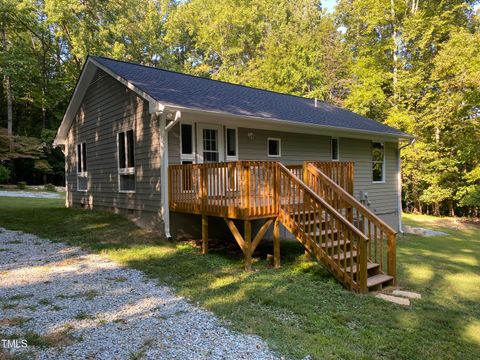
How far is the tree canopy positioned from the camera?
18516 mm

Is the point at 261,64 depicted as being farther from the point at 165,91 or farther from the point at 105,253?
the point at 105,253

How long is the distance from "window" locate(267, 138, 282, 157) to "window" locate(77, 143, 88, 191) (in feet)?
21.1

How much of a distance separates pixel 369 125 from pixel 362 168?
5.72ft

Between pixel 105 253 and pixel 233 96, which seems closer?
pixel 105 253

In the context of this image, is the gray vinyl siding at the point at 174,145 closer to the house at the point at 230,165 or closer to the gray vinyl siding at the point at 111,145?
the house at the point at 230,165

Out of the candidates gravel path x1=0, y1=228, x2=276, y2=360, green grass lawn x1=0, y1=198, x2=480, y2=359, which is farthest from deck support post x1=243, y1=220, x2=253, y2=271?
gravel path x1=0, y1=228, x2=276, y2=360

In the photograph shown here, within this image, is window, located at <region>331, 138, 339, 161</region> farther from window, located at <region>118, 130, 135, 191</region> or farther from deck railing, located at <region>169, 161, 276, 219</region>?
window, located at <region>118, 130, 135, 191</region>

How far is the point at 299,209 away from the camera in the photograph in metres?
6.23

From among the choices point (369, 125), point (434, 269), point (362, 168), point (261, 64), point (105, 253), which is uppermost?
point (261, 64)

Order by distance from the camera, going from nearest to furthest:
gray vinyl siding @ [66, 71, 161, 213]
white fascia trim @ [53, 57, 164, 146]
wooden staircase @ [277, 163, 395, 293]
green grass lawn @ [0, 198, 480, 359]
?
green grass lawn @ [0, 198, 480, 359], wooden staircase @ [277, 163, 395, 293], white fascia trim @ [53, 57, 164, 146], gray vinyl siding @ [66, 71, 161, 213]

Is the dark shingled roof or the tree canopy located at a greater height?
the tree canopy

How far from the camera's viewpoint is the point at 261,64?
95.2ft

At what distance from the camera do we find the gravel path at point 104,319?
3227mm

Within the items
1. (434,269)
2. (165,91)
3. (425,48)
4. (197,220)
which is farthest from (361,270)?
(425,48)
